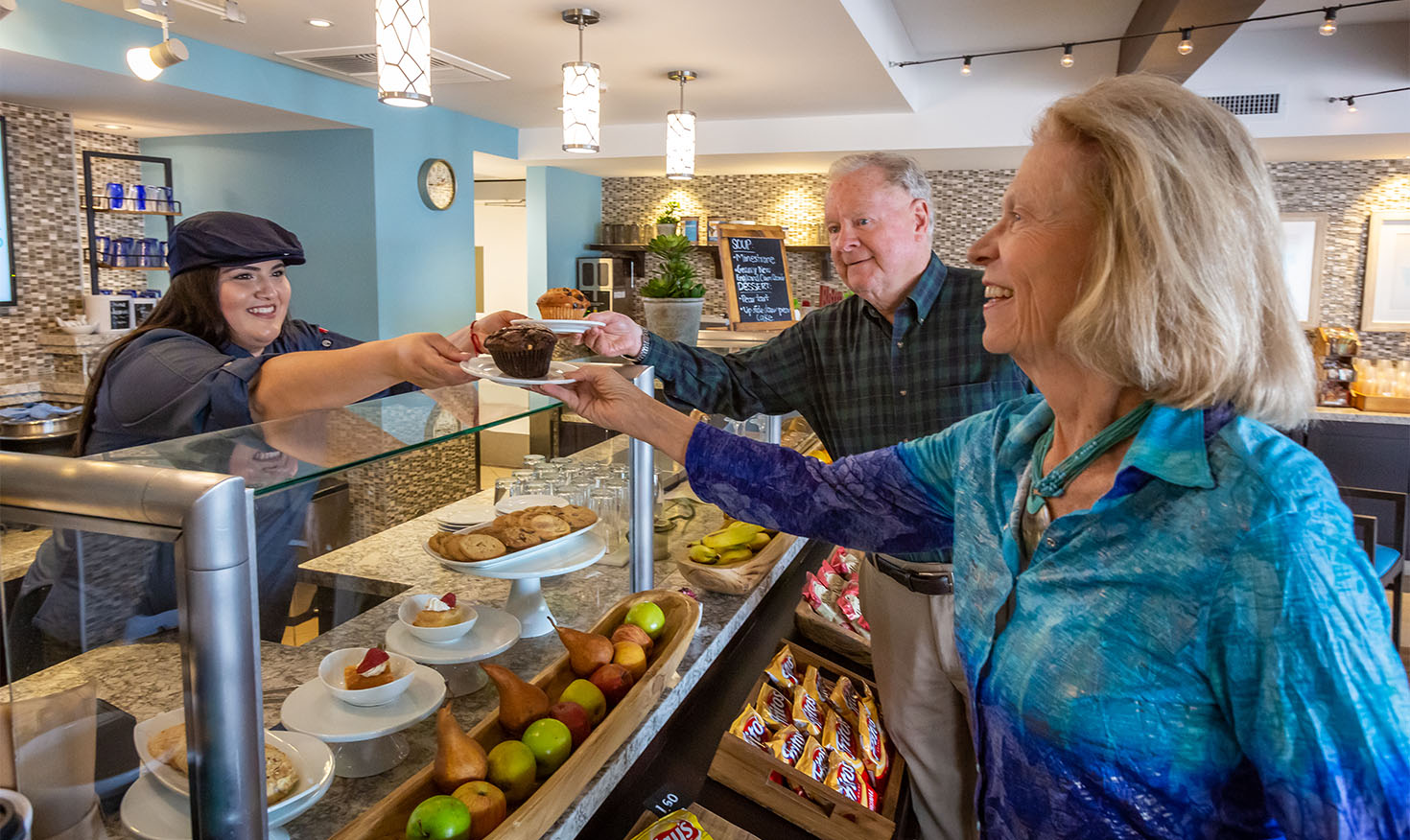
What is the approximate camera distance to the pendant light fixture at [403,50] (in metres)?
3.24

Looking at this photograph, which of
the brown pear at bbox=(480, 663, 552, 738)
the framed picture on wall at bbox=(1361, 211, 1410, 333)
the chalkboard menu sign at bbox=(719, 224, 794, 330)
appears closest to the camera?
the brown pear at bbox=(480, 663, 552, 738)

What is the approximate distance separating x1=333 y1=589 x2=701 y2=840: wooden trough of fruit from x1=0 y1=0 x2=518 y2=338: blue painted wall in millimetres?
4684

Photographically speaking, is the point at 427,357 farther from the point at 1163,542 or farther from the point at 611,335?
the point at 1163,542

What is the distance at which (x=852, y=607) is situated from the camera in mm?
2473

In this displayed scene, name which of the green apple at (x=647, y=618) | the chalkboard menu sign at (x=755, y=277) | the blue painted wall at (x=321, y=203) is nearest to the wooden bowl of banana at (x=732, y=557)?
the green apple at (x=647, y=618)

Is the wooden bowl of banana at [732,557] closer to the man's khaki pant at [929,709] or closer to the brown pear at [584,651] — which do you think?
the man's khaki pant at [929,709]

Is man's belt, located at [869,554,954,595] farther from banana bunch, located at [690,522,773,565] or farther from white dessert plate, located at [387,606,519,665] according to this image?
white dessert plate, located at [387,606,519,665]

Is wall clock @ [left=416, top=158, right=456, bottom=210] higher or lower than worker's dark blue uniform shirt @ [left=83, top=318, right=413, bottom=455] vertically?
higher

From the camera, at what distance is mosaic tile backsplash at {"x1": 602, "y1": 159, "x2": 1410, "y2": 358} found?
761 cm

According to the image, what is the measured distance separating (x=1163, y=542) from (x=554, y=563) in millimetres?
1037

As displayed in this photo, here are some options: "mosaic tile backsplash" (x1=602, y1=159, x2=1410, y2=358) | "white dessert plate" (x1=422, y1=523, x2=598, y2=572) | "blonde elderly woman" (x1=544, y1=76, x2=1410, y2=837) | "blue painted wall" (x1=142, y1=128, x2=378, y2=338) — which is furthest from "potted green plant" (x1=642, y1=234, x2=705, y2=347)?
"mosaic tile backsplash" (x1=602, y1=159, x2=1410, y2=358)

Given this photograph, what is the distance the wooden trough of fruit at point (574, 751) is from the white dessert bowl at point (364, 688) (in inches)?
5.0

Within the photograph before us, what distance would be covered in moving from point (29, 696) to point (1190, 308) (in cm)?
117

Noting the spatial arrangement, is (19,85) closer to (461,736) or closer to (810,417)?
(810,417)
